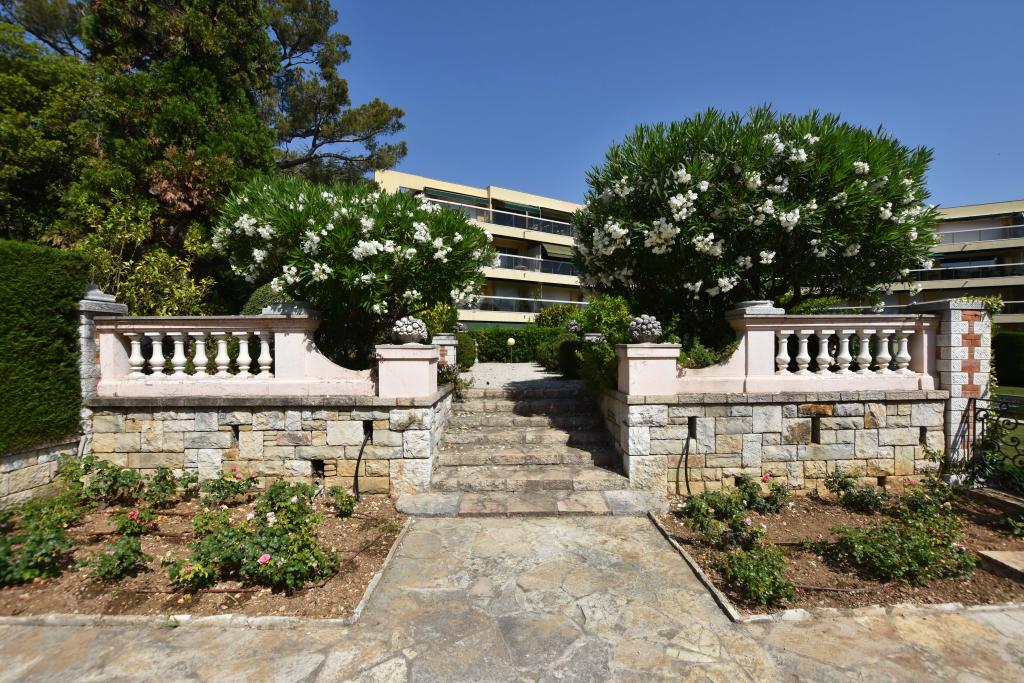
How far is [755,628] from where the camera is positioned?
10.3ft

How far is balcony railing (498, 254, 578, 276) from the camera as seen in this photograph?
1086 inches

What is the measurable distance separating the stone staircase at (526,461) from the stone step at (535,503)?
12 millimetres

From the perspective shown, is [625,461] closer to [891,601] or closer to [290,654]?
[891,601]

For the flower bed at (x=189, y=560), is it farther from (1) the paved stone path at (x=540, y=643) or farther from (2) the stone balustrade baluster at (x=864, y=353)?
(2) the stone balustrade baluster at (x=864, y=353)

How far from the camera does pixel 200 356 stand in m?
5.46

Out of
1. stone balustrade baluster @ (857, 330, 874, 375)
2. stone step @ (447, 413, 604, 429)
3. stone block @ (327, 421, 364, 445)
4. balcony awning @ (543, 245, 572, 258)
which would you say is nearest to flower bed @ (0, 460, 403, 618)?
stone block @ (327, 421, 364, 445)

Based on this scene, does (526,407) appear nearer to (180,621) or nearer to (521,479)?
(521,479)

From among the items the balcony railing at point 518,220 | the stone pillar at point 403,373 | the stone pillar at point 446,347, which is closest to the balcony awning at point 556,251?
the balcony railing at point 518,220

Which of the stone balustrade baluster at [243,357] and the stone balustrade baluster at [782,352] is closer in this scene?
the stone balustrade baluster at [243,357]

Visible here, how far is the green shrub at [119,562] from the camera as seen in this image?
11.6 ft

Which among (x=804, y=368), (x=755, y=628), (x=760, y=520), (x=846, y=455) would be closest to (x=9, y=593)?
(x=755, y=628)

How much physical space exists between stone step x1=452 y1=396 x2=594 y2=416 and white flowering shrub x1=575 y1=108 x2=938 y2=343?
2.08m

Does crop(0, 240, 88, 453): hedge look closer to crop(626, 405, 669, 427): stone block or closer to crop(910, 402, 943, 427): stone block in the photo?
crop(626, 405, 669, 427): stone block

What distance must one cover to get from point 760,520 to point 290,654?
4823mm
